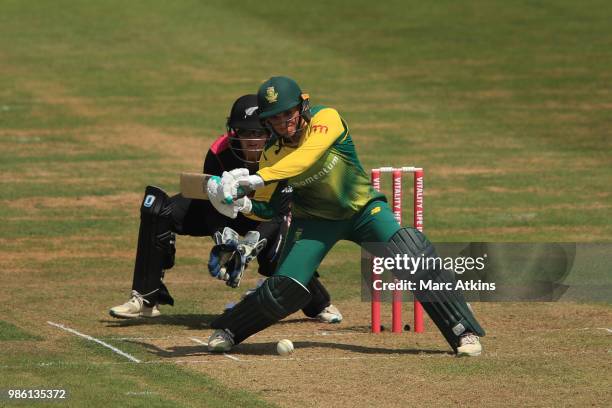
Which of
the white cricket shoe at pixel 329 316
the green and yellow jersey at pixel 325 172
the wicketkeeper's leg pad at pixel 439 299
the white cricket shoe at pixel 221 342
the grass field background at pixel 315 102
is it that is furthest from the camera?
the white cricket shoe at pixel 329 316

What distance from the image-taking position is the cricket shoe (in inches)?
461

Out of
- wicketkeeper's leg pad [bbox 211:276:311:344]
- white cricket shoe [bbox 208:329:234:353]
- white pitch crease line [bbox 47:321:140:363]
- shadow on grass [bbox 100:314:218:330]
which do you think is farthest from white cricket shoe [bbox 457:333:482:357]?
shadow on grass [bbox 100:314:218:330]

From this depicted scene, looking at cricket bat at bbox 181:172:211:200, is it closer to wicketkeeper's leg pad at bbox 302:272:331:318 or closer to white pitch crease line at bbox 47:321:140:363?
white pitch crease line at bbox 47:321:140:363

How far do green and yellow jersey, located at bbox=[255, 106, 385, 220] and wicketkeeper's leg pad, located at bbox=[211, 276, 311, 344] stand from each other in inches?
24.0

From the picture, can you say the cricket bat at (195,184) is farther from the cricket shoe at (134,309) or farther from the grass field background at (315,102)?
the cricket shoe at (134,309)

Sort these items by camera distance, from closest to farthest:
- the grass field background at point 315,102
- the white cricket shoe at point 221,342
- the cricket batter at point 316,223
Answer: the grass field background at point 315,102 → the cricket batter at point 316,223 → the white cricket shoe at point 221,342

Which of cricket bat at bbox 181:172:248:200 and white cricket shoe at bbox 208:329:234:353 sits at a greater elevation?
cricket bat at bbox 181:172:248:200

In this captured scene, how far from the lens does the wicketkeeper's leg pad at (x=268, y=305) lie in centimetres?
1002

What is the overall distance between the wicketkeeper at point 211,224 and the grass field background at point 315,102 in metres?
0.25

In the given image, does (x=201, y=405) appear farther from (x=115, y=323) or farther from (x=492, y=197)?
(x=492, y=197)

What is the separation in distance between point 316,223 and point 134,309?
92.0 inches

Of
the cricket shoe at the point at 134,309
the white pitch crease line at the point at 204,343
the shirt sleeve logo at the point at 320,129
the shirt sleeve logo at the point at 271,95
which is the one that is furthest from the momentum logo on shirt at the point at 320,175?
the cricket shoe at the point at 134,309

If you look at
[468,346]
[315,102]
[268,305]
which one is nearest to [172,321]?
[268,305]

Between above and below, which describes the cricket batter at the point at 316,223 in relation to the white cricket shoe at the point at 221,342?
above
